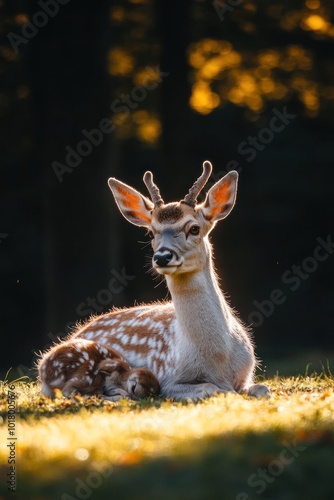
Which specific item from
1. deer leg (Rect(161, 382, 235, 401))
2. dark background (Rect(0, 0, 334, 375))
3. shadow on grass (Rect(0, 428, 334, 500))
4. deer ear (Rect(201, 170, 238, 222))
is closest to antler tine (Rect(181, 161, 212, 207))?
deer ear (Rect(201, 170, 238, 222))

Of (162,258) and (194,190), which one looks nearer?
(162,258)

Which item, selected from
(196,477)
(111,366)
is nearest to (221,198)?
(111,366)

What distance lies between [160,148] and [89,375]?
508 inches

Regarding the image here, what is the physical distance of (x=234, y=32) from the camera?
21.8 meters

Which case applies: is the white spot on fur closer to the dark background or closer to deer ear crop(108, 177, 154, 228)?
deer ear crop(108, 177, 154, 228)

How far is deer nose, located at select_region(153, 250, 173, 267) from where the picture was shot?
8.55m

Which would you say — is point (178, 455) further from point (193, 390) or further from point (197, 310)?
point (197, 310)

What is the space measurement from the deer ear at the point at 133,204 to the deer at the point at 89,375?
4.09 feet

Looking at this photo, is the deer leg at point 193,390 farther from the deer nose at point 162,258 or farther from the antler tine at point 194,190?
the antler tine at point 194,190

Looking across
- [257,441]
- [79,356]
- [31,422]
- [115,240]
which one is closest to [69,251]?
[115,240]

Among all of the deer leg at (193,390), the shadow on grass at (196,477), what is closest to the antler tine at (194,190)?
the deer leg at (193,390)

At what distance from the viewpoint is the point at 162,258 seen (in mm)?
8570

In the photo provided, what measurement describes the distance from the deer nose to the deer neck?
444mm

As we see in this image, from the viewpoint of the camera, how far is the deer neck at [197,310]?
9055 millimetres
